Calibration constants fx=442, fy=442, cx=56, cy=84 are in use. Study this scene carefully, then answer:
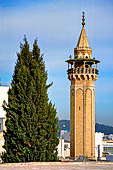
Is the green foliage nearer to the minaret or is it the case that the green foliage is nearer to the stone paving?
the stone paving

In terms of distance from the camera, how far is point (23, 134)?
2167 centimetres

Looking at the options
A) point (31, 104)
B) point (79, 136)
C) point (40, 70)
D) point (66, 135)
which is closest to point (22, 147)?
point (31, 104)

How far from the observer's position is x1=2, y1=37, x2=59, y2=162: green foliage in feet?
71.8

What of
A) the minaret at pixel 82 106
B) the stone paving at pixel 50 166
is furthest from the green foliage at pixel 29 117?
the minaret at pixel 82 106

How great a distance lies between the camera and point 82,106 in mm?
51344

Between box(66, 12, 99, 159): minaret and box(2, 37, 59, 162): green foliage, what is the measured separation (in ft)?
93.9

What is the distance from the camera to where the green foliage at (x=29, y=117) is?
21.9 meters

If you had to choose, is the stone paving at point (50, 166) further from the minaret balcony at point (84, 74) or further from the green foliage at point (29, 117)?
the minaret balcony at point (84, 74)

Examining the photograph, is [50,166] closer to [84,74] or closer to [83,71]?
[84,74]

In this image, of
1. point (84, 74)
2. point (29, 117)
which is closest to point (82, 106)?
point (84, 74)

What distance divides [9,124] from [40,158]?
2.30m

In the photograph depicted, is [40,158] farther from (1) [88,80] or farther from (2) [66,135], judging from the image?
(2) [66,135]

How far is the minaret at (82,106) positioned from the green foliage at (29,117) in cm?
2862

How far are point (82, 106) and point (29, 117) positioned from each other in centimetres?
2971
